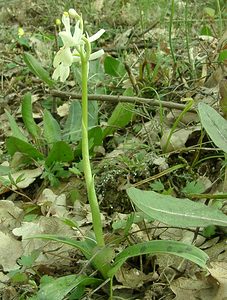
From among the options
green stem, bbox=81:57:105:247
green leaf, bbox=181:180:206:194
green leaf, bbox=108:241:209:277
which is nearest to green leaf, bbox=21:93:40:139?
green leaf, bbox=181:180:206:194

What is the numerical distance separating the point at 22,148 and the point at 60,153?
6.3 inches

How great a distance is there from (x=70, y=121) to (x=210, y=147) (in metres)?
0.59

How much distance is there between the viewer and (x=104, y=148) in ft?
7.72

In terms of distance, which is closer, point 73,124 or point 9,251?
point 9,251

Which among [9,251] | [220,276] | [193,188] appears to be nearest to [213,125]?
[193,188]

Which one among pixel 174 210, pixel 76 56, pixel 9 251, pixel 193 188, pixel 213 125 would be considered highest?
pixel 76 56

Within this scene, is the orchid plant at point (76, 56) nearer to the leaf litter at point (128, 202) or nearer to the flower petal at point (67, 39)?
the flower petal at point (67, 39)

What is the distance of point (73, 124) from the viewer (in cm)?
238

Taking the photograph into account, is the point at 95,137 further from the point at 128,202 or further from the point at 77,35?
the point at 77,35

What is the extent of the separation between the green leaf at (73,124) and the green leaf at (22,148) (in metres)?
0.16

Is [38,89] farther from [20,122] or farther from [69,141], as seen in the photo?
[69,141]

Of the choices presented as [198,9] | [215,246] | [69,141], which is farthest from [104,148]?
[198,9]

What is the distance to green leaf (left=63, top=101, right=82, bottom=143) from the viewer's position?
2.33 meters

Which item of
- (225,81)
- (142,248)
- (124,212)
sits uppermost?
(225,81)
